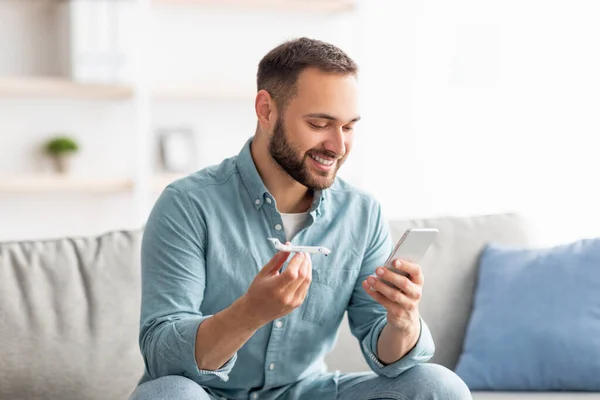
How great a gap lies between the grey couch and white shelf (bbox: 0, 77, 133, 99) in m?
1.60

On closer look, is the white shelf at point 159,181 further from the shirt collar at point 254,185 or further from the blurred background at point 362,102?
the shirt collar at point 254,185

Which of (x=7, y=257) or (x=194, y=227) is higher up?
(x=194, y=227)

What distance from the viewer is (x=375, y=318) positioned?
1.99 m

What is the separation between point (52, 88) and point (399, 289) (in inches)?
95.2

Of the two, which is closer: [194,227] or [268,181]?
[194,227]

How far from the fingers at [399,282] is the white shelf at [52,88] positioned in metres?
2.34

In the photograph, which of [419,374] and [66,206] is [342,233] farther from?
[66,206]

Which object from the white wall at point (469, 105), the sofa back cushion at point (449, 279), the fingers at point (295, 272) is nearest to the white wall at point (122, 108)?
the white wall at point (469, 105)

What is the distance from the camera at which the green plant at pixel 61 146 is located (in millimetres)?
3877

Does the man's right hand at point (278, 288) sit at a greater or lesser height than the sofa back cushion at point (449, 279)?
greater

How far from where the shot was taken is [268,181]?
79.5 inches

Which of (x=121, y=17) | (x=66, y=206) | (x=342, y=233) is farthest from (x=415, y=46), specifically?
(x=342, y=233)

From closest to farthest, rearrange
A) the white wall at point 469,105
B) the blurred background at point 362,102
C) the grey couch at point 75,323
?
the grey couch at point 75,323, the blurred background at point 362,102, the white wall at point 469,105

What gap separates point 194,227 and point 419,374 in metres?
0.53
